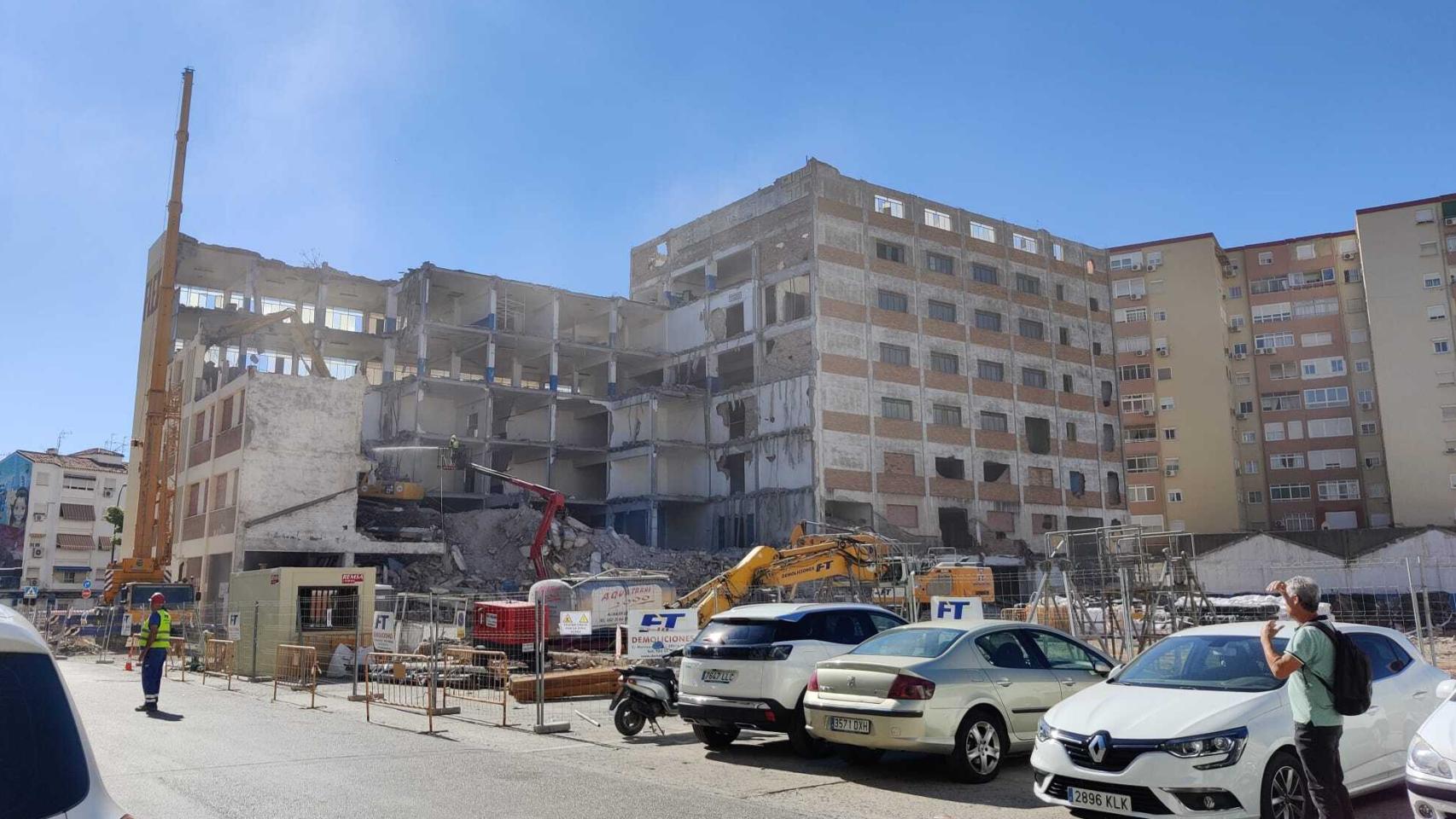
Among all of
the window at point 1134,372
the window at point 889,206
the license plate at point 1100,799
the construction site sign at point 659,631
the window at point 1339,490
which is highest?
the window at point 889,206

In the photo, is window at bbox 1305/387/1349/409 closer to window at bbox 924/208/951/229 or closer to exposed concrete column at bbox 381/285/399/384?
window at bbox 924/208/951/229

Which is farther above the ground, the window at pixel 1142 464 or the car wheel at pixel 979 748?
the window at pixel 1142 464

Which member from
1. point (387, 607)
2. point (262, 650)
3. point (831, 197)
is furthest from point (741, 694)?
point (831, 197)

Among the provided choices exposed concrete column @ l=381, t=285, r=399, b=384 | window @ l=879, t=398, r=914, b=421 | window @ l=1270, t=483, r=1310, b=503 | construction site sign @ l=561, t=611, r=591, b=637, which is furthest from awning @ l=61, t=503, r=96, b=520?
window @ l=1270, t=483, r=1310, b=503

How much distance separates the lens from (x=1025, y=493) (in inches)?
2227

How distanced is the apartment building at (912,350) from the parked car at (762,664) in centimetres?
3644

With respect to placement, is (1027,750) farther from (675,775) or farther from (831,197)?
(831,197)

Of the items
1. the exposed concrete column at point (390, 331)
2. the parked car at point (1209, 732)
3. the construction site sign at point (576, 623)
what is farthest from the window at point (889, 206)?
the parked car at point (1209, 732)

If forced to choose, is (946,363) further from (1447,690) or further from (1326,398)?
(1447,690)

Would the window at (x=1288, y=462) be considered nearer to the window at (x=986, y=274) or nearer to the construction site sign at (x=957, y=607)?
the window at (x=986, y=274)

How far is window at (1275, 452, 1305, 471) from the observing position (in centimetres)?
7150

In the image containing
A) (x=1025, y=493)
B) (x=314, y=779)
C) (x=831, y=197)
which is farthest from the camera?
(x=1025, y=493)

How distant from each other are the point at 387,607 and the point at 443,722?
51.8 feet

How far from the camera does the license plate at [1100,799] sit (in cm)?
666
